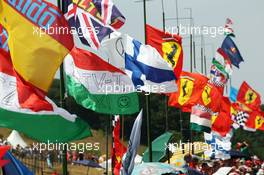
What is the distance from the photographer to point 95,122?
8238 centimetres

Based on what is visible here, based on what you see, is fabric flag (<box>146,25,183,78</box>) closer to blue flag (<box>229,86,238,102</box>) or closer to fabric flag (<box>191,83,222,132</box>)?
fabric flag (<box>191,83,222,132</box>)

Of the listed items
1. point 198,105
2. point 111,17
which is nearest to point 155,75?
point 111,17

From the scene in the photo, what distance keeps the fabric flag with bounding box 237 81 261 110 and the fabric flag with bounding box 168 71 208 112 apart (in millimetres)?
10572

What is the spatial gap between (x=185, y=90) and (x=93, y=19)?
9131 millimetres

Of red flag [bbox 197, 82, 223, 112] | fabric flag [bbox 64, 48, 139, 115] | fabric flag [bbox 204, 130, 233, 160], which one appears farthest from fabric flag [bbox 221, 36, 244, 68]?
fabric flag [bbox 64, 48, 139, 115]

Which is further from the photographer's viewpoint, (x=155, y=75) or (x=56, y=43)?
(x=155, y=75)

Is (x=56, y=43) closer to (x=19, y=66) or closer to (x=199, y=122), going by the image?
(x=19, y=66)

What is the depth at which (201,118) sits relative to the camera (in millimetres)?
28172

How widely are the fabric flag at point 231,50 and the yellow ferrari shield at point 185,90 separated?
4.99 m

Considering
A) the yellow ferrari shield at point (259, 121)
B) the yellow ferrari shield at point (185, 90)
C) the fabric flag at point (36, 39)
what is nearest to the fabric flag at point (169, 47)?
the yellow ferrari shield at point (185, 90)

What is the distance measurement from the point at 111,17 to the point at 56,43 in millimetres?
5568

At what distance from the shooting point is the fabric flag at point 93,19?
17.1 m

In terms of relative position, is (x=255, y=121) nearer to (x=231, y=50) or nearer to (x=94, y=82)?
(x=231, y=50)

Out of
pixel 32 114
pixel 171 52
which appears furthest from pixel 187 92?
pixel 32 114
